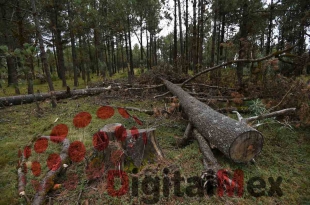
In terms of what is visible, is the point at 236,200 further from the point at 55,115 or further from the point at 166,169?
the point at 55,115

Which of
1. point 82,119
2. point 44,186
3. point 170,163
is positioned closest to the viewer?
point 44,186

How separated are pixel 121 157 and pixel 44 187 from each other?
47.1 inches

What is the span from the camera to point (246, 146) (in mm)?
2963

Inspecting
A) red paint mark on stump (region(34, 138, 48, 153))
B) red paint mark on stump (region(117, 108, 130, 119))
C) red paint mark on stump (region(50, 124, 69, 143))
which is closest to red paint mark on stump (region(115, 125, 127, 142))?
red paint mark on stump (region(34, 138, 48, 153))

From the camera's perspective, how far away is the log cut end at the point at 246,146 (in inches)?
113

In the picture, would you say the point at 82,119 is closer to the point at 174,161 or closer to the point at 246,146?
the point at 174,161

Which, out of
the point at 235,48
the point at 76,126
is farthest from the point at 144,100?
the point at 235,48

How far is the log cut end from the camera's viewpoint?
2883mm

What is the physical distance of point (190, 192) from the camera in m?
2.45

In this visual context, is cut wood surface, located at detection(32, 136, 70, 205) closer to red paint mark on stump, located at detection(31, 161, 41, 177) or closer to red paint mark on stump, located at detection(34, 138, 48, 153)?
red paint mark on stump, located at detection(31, 161, 41, 177)

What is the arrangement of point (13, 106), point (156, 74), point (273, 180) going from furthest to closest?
point (156, 74) < point (13, 106) < point (273, 180)

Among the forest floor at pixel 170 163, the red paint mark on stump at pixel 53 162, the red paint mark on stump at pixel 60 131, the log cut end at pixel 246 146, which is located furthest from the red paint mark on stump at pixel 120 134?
the red paint mark on stump at pixel 60 131

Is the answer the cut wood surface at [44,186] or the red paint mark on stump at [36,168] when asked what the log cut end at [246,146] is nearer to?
the cut wood surface at [44,186]

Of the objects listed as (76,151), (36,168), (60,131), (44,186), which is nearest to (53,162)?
(36,168)
